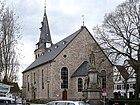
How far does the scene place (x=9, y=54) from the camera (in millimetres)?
37750

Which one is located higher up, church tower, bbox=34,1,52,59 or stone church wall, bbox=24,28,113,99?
church tower, bbox=34,1,52,59

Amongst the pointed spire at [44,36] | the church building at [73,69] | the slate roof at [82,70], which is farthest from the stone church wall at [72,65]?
the pointed spire at [44,36]

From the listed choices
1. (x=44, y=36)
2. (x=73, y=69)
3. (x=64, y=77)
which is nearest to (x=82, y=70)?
(x=73, y=69)

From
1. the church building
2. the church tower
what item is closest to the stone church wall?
the church building

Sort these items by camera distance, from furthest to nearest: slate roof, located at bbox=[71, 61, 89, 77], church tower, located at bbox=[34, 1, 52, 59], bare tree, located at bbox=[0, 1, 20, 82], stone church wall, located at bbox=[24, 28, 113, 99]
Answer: church tower, located at bbox=[34, 1, 52, 59], stone church wall, located at bbox=[24, 28, 113, 99], slate roof, located at bbox=[71, 61, 89, 77], bare tree, located at bbox=[0, 1, 20, 82]

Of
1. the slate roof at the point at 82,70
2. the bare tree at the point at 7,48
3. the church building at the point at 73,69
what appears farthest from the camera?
the church building at the point at 73,69

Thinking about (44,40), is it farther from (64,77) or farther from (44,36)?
(64,77)

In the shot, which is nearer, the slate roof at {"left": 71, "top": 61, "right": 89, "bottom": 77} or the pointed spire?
the slate roof at {"left": 71, "top": 61, "right": 89, "bottom": 77}

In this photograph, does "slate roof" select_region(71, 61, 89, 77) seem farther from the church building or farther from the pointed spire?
the pointed spire

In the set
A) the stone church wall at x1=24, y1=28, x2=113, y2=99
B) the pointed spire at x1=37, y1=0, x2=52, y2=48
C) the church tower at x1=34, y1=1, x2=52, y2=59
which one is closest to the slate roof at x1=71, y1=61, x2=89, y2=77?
the stone church wall at x1=24, y1=28, x2=113, y2=99

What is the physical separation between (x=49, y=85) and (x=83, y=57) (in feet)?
29.3

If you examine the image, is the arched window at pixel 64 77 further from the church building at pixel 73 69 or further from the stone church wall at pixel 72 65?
the stone church wall at pixel 72 65

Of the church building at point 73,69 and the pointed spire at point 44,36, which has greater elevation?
the pointed spire at point 44,36

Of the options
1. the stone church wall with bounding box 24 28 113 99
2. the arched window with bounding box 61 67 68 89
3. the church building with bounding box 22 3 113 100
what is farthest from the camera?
the arched window with bounding box 61 67 68 89
